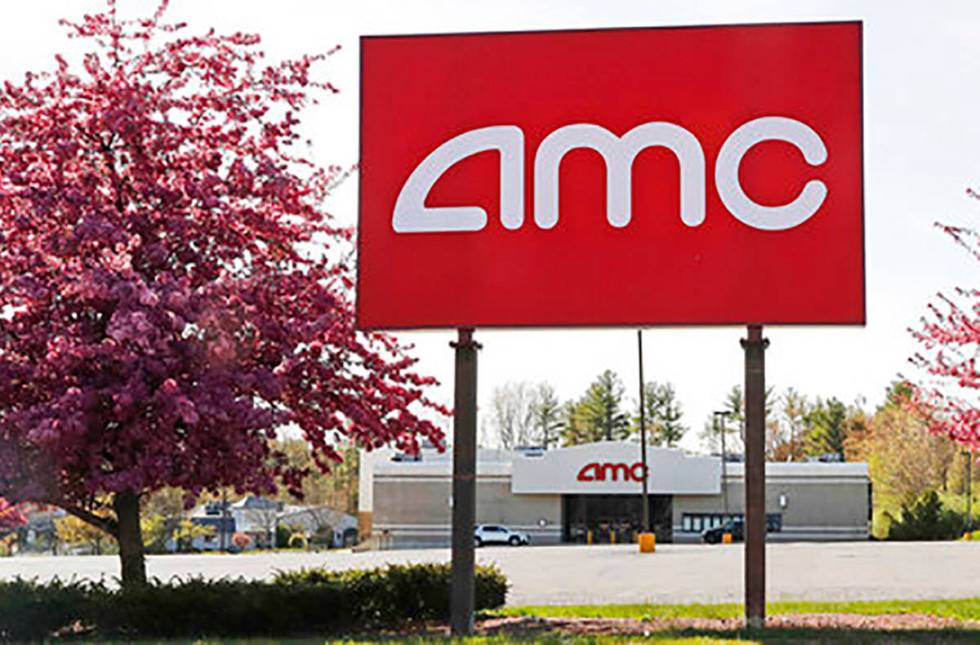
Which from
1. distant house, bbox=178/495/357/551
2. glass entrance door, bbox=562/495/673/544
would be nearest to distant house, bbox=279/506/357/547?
distant house, bbox=178/495/357/551

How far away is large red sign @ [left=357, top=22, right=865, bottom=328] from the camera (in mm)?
13227

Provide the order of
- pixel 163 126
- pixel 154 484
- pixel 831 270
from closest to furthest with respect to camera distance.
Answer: pixel 831 270 → pixel 154 484 → pixel 163 126

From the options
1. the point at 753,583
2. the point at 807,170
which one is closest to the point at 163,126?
the point at 807,170

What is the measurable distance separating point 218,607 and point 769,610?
6556 millimetres

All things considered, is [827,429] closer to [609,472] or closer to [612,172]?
[609,472]

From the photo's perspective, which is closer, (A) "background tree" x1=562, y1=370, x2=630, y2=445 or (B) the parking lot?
(B) the parking lot

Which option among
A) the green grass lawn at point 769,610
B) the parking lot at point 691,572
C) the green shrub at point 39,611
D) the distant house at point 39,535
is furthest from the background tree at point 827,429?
the green shrub at point 39,611

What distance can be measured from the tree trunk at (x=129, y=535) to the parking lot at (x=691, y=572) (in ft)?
23.7

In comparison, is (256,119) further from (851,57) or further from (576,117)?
(851,57)

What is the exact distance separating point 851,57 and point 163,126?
728 cm

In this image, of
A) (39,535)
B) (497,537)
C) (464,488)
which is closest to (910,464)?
(497,537)

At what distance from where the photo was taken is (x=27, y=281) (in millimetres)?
14117

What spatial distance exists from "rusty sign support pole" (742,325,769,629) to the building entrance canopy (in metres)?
53.3

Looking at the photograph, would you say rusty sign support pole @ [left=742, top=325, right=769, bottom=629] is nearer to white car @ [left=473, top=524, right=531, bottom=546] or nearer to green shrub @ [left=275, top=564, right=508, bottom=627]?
green shrub @ [left=275, top=564, right=508, bottom=627]
